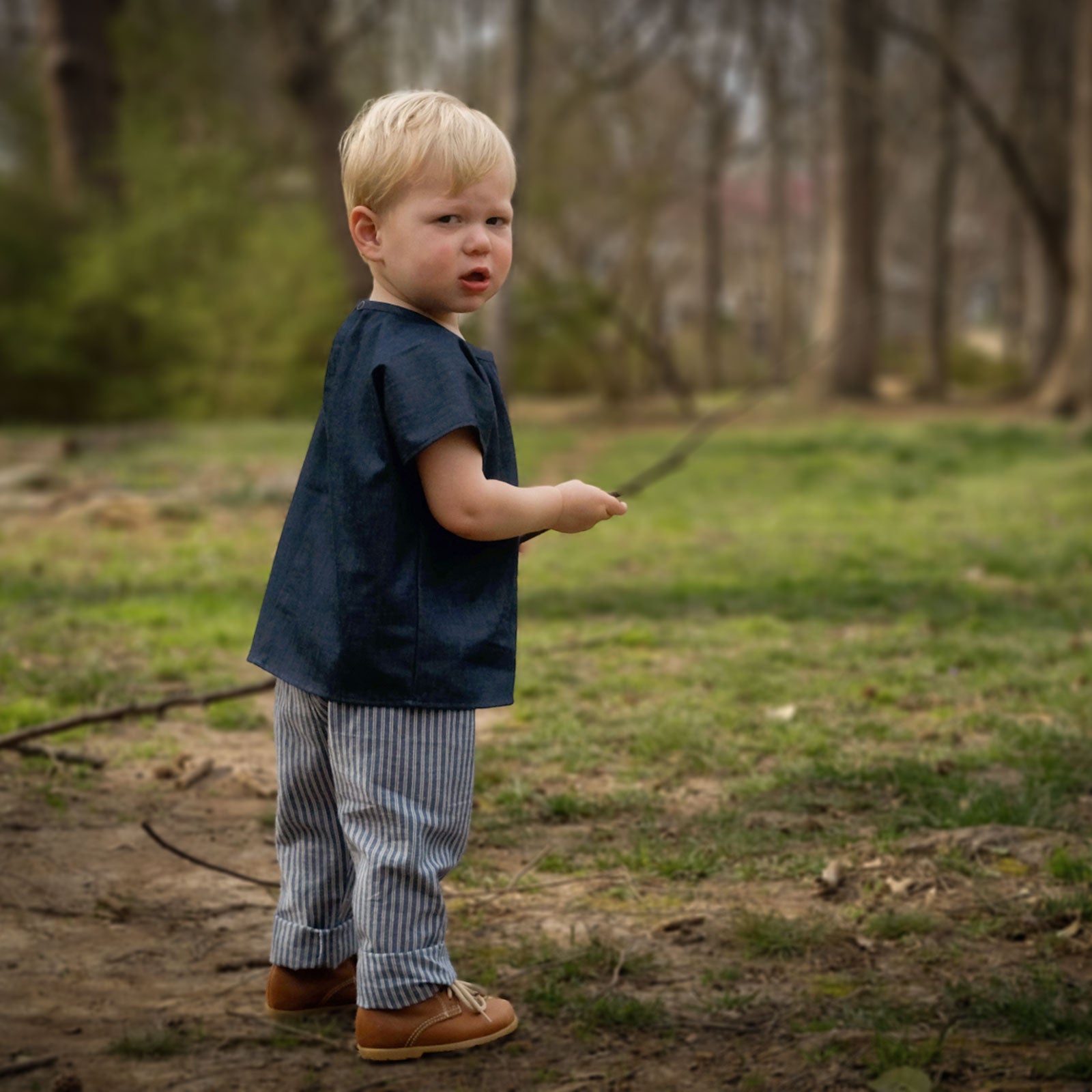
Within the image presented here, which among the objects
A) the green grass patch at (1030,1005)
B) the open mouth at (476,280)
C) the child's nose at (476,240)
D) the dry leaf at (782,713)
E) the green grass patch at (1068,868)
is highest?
the child's nose at (476,240)

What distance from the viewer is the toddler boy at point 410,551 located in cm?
216

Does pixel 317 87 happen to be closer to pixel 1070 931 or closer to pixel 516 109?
pixel 516 109

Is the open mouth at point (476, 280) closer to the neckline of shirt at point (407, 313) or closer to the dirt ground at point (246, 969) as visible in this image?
the neckline of shirt at point (407, 313)

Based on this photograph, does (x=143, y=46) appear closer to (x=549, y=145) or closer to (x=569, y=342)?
(x=549, y=145)

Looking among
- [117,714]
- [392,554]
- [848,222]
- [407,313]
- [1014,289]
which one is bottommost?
A: [117,714]

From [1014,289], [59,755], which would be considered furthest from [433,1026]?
[1014,289]

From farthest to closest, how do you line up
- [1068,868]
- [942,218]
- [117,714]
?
1. [942,218]
2. [117,714]
3. [1068,868]

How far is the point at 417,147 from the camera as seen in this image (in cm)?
213

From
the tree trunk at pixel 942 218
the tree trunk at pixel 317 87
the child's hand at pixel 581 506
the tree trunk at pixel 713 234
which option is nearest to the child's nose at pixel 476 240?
the child's hand at pixel 581 506

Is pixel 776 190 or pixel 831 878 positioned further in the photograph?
pixel 776 190

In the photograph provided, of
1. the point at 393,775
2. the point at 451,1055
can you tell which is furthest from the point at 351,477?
the point at 451,1055

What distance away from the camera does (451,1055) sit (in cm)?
229

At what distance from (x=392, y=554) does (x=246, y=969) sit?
98 cm

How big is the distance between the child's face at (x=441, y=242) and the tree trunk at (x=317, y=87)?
13480mm
